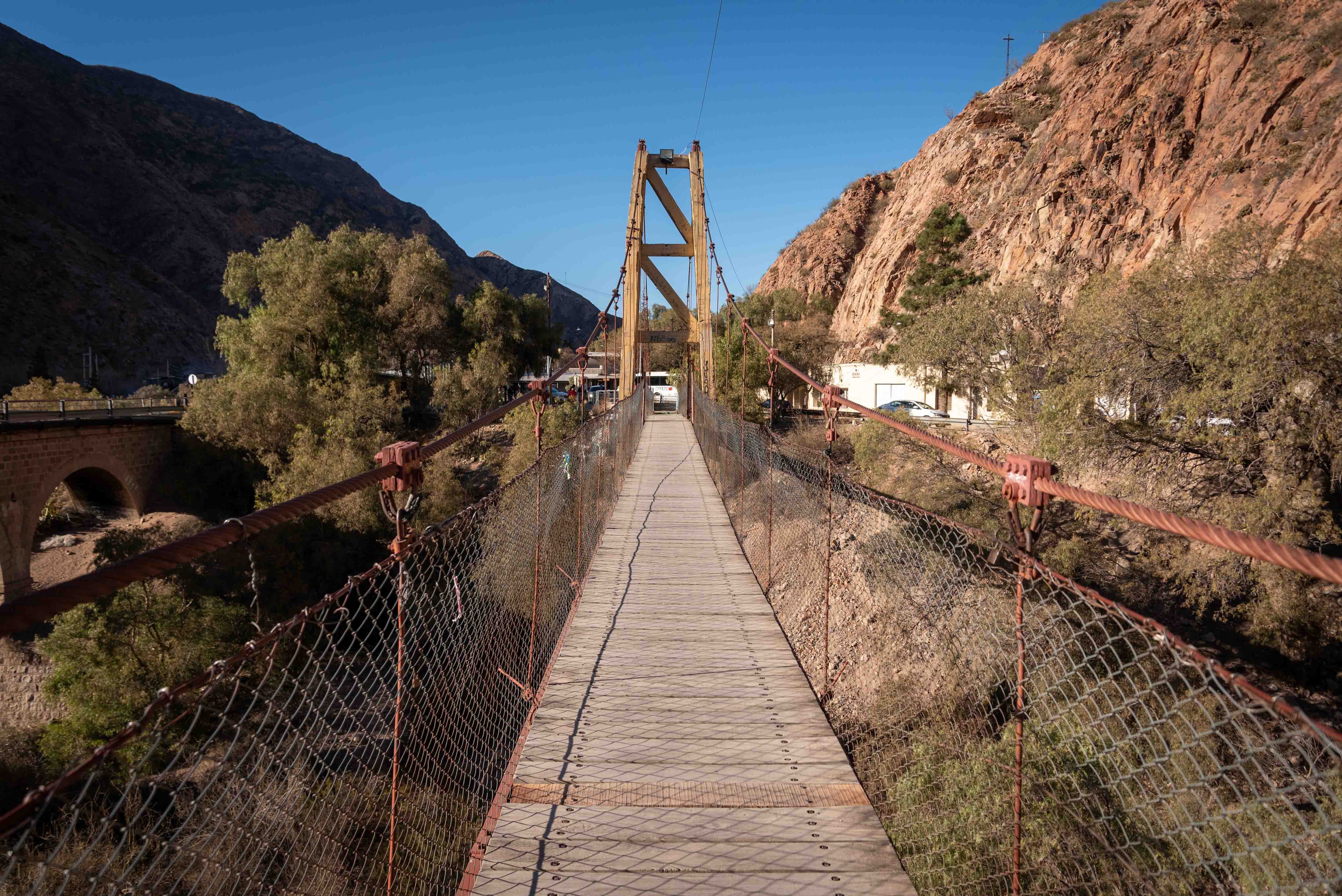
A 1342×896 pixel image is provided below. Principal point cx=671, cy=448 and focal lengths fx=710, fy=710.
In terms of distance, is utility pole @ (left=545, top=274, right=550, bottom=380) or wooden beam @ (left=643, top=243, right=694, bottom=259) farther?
utility pole @ (left=545, top=274, right=550, bottom=380)

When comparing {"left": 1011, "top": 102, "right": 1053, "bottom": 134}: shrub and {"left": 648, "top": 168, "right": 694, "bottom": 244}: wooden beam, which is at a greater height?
{"left": 1011, "top": 102, "right": 1053, "bottom": 134}: shrub

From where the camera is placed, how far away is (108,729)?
1029 cm

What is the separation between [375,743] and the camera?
425 centimetres

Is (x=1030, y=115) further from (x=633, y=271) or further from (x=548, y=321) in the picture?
(x=633, y=271)

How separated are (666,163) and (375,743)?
54.3 feet

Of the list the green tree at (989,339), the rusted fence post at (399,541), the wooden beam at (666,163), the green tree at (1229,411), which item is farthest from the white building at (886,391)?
the rusted fence post at (399,541)

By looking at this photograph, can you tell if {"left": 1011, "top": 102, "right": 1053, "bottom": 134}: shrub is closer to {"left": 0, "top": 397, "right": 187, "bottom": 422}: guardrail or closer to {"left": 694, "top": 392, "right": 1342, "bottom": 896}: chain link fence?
{"left": 694, "top": 392, "right": 1342, "bottom": 896}: chain link fence

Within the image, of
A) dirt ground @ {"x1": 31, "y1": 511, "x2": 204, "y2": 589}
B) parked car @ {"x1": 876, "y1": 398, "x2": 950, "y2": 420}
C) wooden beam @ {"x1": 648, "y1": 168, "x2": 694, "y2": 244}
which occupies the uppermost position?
wooden beam @ {"x1": 648, "y1": 168, "x2": 694, "y2": 244}

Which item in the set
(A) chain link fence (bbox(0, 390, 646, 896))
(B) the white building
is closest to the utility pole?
(B) the white building

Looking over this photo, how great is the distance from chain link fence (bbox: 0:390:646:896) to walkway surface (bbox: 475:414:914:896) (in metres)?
0.17

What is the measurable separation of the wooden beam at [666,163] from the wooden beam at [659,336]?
4.13m

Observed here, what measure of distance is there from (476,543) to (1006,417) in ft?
42.0

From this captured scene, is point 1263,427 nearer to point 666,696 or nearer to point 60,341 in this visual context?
point 666,696

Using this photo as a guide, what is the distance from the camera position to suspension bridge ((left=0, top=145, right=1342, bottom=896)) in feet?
4.34
